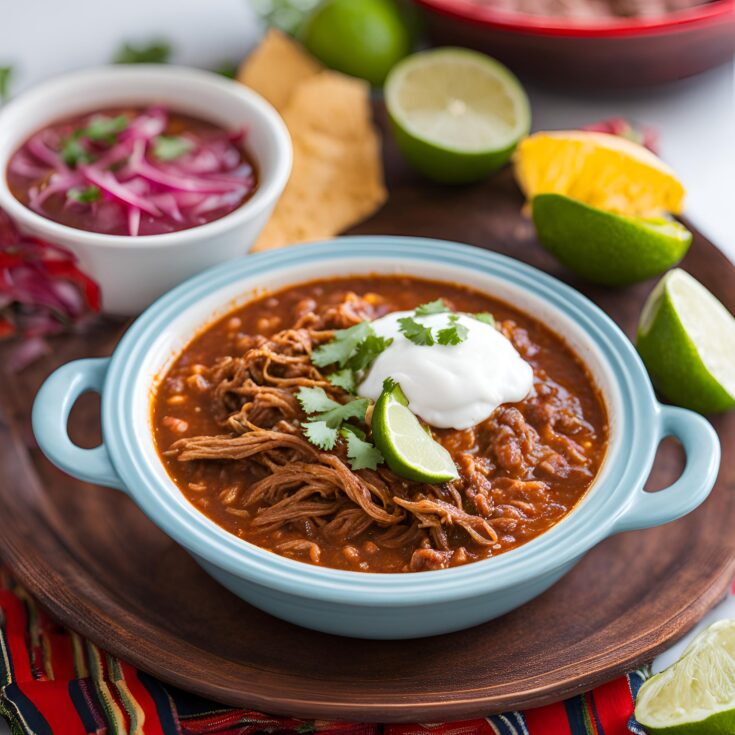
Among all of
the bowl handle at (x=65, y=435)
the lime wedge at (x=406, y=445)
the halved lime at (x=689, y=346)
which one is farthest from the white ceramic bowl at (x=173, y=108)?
the halved lime at (x=689, y=346)

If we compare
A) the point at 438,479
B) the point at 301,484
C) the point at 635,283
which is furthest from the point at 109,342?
the point at 635,283

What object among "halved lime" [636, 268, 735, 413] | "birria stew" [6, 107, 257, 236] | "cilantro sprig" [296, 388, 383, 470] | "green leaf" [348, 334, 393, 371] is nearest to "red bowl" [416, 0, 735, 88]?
"birria stew" [6, 107, 257, 236]

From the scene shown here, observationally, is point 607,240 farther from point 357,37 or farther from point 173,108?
point 173,108

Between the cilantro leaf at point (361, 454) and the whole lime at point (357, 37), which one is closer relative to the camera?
the cilantro leaf at point (361, 454)

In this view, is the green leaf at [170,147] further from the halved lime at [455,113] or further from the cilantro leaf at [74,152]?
the halved lime at [455,113]

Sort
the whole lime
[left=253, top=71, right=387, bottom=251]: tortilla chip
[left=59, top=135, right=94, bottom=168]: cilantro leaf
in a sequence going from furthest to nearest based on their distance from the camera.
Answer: the whole lime → [left=253, top=71, right=387, bottom=251]: tortilla chip → [left=59, top=135, right=94, bottom=168]: cilantro leaf

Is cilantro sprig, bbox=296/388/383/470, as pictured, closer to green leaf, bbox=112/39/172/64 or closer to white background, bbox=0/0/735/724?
white background, bbox=0/0/735/724
